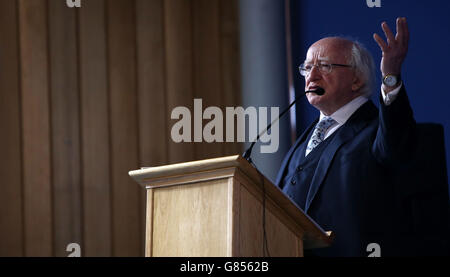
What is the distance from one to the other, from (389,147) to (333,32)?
1.16 metres

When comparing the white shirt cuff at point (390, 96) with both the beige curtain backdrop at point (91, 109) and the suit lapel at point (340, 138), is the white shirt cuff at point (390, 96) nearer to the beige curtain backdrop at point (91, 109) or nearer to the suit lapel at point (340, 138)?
the suit lapel at point (340, 138)

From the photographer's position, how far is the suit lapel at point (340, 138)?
319cm

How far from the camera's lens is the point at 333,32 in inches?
159

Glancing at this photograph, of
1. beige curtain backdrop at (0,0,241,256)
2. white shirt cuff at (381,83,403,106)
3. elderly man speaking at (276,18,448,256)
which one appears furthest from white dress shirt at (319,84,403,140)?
beige curtain backdrop at (0,0,241,256)

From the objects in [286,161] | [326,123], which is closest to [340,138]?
[326,123]

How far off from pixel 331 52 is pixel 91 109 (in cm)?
151

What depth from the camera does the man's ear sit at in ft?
11.5

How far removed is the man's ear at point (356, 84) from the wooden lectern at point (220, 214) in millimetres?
1206

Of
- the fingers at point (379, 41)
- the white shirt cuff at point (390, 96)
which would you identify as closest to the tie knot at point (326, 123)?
the white shirt cuff at point (390, 96)

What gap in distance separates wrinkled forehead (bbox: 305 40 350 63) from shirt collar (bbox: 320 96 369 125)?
0.65ft

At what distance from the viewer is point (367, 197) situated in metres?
3.15

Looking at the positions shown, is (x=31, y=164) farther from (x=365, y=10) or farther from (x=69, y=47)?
(x=365, y=10)

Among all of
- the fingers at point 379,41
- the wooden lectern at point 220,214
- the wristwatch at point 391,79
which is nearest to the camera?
the wooden lectern at point 220,214
